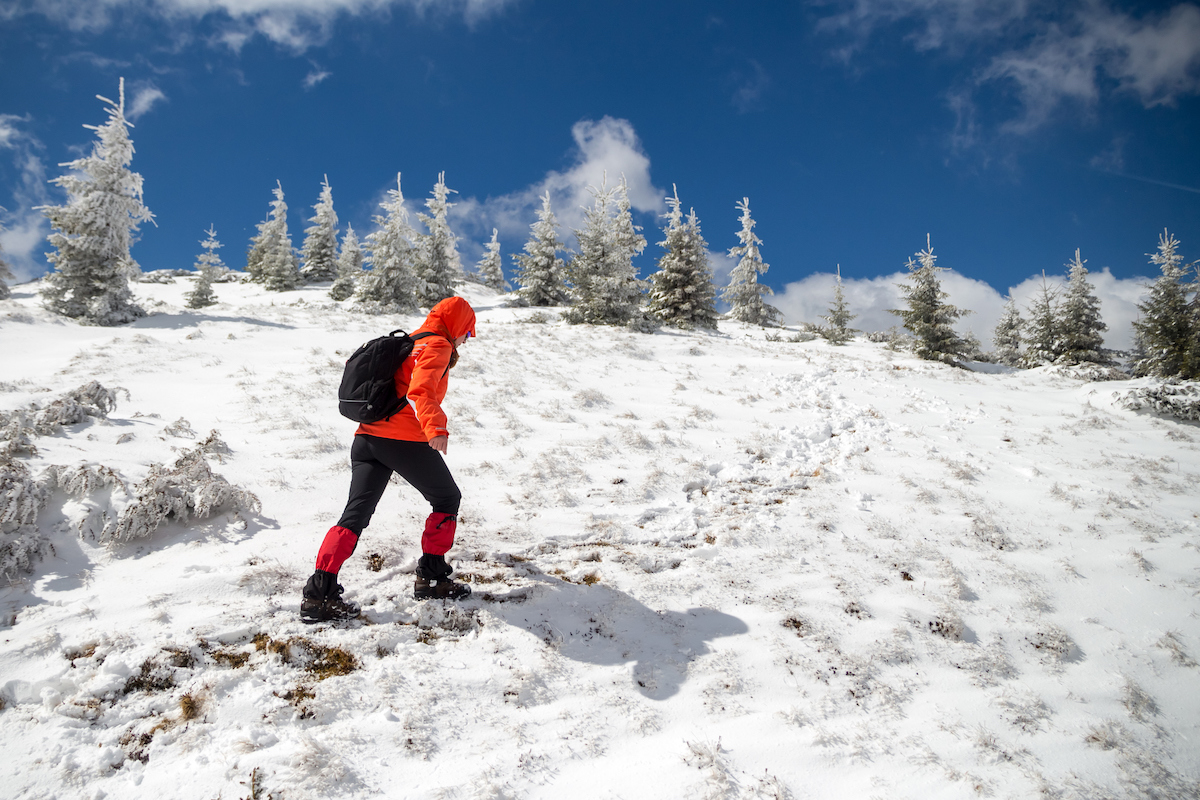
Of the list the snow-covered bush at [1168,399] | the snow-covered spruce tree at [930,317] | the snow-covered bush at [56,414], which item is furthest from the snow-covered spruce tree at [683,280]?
the snow-covered bush at [56,414]

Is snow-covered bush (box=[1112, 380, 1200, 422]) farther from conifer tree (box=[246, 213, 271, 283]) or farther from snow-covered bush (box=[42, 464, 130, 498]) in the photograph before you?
conifer tree (box=[246, 213, 271, 283])

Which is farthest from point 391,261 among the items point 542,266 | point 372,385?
point 372,385

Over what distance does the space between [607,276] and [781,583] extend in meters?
16.9

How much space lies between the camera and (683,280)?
23406mm

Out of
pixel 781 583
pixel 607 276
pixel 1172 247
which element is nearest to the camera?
pixel 781 583

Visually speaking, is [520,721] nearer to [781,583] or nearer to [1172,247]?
[781,583]

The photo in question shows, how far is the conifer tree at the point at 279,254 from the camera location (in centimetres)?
3378

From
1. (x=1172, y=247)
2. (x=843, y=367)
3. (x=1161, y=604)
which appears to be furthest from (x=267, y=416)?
(x=1172, y=247)

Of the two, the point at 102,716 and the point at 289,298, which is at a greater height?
the point at 289,298

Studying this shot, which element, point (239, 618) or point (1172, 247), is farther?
point (1172, 247)

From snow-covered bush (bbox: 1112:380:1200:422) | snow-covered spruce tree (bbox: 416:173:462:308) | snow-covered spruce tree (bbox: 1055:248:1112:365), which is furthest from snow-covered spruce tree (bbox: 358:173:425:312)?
snow-covered spruce tree (bbox: 1055:248:1112:365)

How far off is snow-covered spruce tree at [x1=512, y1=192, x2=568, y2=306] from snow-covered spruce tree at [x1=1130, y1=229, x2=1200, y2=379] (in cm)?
2525

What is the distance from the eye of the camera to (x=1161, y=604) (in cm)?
505

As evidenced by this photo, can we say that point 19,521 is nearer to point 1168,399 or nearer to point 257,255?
point 1168,399
